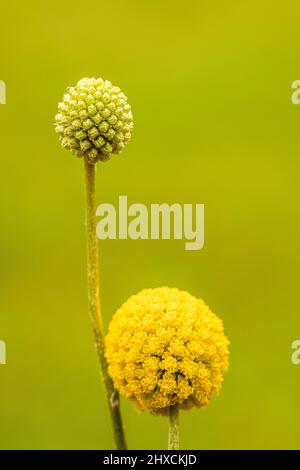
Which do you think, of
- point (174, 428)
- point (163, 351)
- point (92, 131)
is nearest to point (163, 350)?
point (163, 351)

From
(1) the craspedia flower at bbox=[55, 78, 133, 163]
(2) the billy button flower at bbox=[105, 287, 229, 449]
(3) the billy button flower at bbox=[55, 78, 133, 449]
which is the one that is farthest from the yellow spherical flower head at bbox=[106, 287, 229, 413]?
(1) the craspedia flower at bbox=[55, 78, 133, 163]

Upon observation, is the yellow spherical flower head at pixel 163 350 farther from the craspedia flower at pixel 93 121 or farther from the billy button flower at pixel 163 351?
the craspedia flower at pixel 93 121

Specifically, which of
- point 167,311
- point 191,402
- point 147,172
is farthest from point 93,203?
point 147,172

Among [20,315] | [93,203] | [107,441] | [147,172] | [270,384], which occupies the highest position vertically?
[147,172]

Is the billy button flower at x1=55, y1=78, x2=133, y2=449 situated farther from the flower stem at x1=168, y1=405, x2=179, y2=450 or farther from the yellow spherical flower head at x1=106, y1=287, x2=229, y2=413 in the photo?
the flower stem at x1=168, y1=405, x2=179, y2=450

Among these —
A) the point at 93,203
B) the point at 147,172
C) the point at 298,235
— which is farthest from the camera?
the point at 147,172
